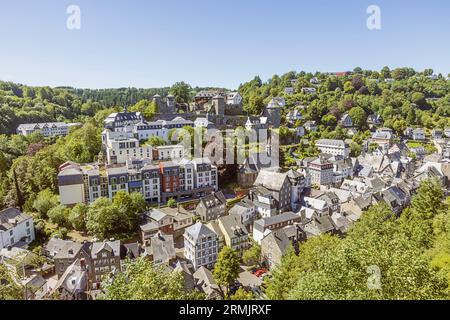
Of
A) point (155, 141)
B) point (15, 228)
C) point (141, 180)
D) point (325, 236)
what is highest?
point (155, 141)

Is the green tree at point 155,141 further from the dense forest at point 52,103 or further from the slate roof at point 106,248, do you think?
the slate roof at point 106,248

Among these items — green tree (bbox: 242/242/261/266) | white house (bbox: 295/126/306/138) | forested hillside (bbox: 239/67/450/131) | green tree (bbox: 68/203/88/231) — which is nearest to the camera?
green tree (bbox: 242/242/261/266)


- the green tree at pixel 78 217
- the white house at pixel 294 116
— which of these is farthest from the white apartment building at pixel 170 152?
the white house at pixel 294 116

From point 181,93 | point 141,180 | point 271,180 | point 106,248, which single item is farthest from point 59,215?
point 181,93

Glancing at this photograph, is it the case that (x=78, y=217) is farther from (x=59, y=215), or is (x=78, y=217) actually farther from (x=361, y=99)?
(x=361, y=99)

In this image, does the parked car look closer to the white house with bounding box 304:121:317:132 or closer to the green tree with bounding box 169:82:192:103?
the white house with bounding box 304:121:317:132

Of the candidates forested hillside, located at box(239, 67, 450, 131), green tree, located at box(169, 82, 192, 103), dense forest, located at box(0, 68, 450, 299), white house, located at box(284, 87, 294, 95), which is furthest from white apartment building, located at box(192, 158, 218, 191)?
white house, located at box(284, 87, 294, 95)

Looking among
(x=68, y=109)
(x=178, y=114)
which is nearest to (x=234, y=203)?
(x=178, y=114)
